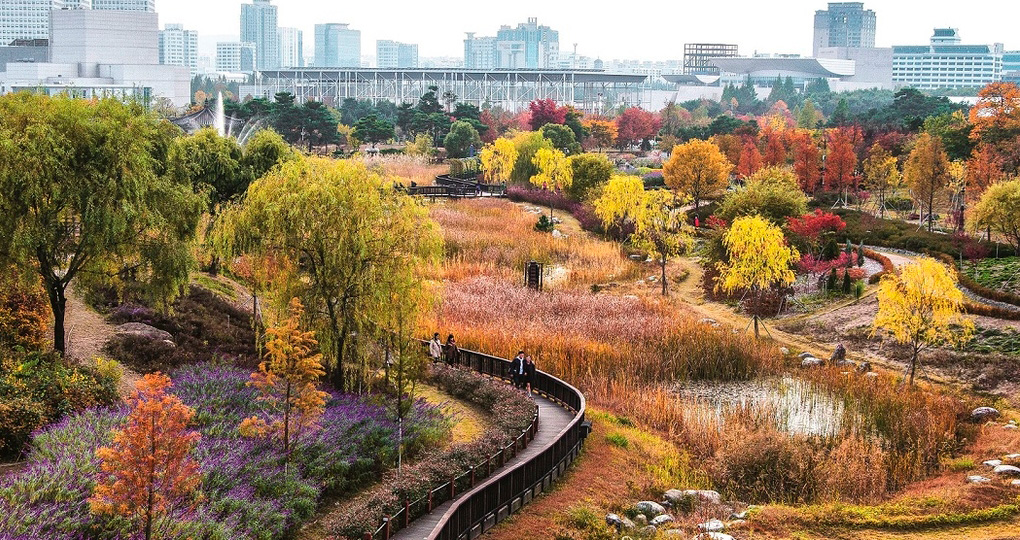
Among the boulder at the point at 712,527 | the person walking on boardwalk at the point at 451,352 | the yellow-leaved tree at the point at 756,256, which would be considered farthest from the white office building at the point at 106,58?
the boulder at the point at 712,527

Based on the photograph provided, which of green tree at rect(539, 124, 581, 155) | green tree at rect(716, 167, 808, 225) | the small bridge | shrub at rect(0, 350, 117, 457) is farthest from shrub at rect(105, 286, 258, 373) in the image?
green tree at rect(539, 124, 581, 155)

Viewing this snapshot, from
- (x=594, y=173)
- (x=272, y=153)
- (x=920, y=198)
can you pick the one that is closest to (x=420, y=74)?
(x=594, y=173)

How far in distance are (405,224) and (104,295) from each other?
9158mm

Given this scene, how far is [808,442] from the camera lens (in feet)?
77.5

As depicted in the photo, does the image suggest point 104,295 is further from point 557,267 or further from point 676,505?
point 557,267

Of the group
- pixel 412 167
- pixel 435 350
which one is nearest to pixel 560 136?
pixel 412 167

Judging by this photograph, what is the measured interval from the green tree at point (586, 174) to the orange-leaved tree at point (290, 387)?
4304 centimetres

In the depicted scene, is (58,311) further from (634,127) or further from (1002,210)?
(634,127)

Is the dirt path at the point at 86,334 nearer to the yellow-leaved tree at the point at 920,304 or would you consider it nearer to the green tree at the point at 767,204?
the yellow-leaved tree at the point at 920,304

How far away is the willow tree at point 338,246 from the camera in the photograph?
22703 mm

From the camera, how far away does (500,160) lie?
73438mm

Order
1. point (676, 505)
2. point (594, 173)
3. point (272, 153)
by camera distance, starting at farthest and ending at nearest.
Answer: point (594, 173), point (272, 153), point (676, 505)

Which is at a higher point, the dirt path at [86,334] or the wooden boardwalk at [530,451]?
the dirt path at [86,334]

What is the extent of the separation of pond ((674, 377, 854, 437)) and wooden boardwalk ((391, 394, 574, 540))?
11.2ft
